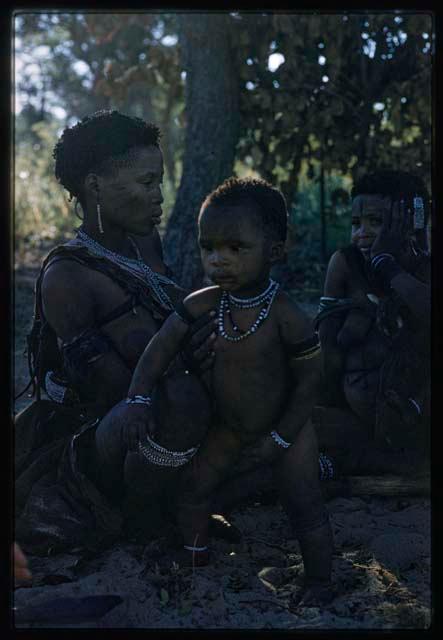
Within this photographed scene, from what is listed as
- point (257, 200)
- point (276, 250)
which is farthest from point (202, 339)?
point (257, 200)

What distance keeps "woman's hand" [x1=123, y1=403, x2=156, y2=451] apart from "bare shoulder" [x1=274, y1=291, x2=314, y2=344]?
586mm

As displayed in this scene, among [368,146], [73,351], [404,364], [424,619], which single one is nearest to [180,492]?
[73,351]

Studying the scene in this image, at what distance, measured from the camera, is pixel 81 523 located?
3.58 metres

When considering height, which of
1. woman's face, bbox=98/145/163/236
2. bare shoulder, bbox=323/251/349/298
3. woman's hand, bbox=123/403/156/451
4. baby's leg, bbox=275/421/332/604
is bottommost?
baby's leg, bbox=275/421/332/604

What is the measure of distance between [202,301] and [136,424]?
0.52 meters

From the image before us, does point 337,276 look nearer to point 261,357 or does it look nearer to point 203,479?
point 261,357

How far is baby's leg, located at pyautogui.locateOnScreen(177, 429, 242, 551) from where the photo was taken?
10.9 ft

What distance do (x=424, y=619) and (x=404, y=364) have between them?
4.48ft

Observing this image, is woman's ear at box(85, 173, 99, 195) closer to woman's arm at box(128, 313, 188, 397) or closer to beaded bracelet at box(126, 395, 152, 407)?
woman's arm at box(128, 313, 188, 397)

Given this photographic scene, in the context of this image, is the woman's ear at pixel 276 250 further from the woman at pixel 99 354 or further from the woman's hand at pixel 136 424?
the woman's hand at pixel 136 424

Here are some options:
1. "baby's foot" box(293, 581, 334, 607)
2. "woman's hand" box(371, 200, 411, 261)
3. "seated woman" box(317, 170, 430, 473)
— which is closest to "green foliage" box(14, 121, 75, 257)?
"seated woman" box(317, 170, 430, 473)

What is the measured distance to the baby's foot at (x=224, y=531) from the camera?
11.9 feet

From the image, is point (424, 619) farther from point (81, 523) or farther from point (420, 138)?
point (420, 138)

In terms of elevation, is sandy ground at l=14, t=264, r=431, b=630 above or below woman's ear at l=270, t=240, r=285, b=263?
below
